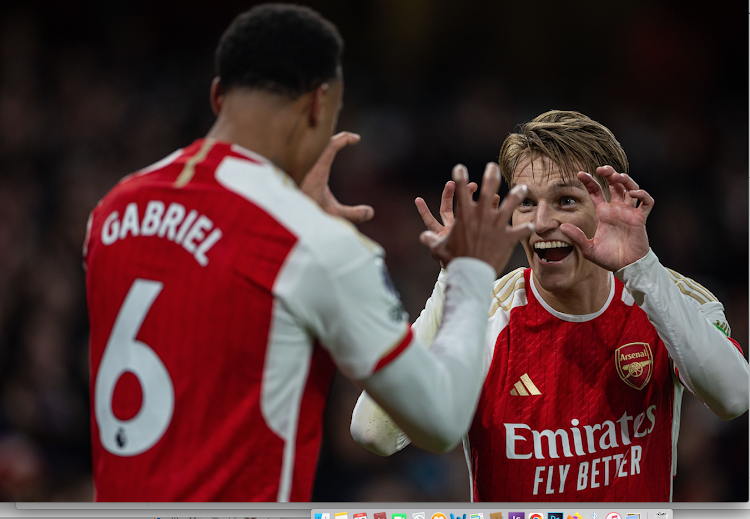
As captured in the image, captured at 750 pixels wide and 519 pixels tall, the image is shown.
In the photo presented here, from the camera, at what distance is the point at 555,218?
2066 millimetres

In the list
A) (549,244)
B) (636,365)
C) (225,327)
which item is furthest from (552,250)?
(225,327)

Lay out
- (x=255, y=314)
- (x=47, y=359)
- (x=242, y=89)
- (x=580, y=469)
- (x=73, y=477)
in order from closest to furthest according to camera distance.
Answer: (x=255, y=314)
(x=242, y=89)
(x=580, y=469)
(x=73, y=477)
(x=47, y=359)

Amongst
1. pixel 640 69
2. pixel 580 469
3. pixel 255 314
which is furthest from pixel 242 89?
pixel 640 69

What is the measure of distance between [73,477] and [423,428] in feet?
9.46

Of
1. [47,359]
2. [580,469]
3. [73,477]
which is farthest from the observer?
[47,359]

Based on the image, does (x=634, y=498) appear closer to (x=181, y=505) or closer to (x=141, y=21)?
(x=181, y=505)

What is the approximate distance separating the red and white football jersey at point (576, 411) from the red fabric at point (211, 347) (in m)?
0.94

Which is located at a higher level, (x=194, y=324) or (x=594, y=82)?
(x=594, y=82)

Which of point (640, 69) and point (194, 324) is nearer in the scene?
point (194, 324)

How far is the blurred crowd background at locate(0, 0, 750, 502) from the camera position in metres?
3.80

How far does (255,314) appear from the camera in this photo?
3.73 ft

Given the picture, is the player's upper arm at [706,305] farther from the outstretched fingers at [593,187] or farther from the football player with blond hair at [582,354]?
the outstretched fingers at [593,187]

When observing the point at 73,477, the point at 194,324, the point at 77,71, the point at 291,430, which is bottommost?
the point at 73,477

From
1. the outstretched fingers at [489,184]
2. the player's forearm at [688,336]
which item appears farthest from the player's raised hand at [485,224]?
the player's forearm at [688,336]
